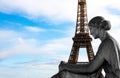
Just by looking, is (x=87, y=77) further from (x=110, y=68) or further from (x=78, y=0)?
(x=78, y=0)

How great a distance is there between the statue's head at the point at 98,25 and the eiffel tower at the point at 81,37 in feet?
133

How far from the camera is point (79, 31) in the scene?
187 feet

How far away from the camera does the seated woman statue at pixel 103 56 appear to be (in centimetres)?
666

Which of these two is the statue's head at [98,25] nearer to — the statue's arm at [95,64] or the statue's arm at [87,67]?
the statue's arm at [95,64]

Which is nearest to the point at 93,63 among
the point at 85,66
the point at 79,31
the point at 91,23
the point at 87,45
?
the point at 85,66

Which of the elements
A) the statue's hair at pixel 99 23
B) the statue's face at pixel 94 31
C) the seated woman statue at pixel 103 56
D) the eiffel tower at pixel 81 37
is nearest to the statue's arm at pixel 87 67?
the seated woman statue at pixel 103 56

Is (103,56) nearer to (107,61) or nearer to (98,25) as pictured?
(107,61)

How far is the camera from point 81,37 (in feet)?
181

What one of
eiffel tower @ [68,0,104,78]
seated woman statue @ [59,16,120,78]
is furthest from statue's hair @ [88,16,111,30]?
eiffel tower @ [68,0,104,78]

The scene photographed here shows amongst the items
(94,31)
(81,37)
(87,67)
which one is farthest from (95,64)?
(81,37)

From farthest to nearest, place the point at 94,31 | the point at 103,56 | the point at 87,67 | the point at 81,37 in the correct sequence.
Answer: the point at 81,37
the point at 94,31
the point at 87,67
the point at 103,56

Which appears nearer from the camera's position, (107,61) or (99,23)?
(107,61)

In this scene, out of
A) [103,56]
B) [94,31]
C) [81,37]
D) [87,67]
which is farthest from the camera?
[81,37]

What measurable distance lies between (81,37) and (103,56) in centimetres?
4848
